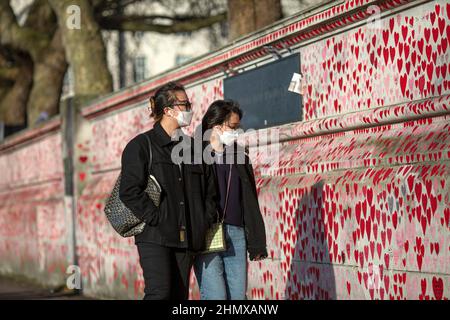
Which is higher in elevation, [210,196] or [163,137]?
[163,137]

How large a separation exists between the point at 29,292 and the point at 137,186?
905 centimetres

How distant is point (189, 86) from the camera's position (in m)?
11.8

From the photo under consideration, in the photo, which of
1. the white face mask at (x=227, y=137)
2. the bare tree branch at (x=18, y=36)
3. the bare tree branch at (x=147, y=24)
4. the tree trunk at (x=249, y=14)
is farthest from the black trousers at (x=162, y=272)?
the bare tree branch at (x=18, y=36)

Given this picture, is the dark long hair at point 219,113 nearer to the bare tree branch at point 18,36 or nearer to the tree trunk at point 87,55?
the tree trunk at point 87,55

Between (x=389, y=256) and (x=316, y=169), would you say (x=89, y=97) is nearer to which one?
(x=316, y=169)

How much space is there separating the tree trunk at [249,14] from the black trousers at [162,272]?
885 centimetres

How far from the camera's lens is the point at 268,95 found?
976cm

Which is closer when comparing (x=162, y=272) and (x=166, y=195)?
(x=162, y=272)

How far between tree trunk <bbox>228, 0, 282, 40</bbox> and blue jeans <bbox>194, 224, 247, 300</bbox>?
8226mm

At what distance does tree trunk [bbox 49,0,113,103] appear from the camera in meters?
17.2

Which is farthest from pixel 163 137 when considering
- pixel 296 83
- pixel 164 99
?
pixel 296 83

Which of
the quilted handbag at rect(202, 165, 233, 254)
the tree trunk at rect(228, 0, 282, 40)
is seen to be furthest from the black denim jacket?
the tree trunk at rect(228, 0, 282, 40)

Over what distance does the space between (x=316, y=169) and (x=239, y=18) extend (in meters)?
7.17

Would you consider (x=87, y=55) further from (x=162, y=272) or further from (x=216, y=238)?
(x=162, y=272)
